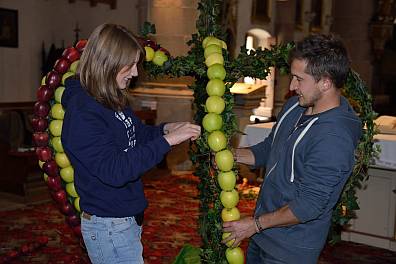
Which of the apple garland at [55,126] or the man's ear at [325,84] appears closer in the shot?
the man's ear at [325,84]

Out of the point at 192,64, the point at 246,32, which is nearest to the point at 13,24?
the point at 246,32

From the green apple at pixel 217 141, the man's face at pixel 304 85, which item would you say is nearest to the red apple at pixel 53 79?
the green apple at pixel 217 141

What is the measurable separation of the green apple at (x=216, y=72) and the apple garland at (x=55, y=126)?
0.90m

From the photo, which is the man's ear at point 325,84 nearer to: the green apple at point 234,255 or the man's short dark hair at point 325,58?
the man's short dark hair at point 325,58

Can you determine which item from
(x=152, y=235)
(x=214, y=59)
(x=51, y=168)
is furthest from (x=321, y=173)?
(x=152, y=235)

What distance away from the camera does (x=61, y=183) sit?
10.4ft

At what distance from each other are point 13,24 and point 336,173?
7135 mm

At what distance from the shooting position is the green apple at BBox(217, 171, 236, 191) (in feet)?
8.13

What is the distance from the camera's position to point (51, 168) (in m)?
3.20

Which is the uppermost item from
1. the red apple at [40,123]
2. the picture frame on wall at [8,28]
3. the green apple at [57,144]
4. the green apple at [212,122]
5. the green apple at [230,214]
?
the picture frame on wall at [8,28]

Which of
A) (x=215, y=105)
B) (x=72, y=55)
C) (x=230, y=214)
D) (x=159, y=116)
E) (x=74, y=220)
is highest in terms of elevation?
(x=72, y=55)

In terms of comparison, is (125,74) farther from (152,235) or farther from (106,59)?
(152,235)

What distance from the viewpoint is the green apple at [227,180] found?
8.13 ft

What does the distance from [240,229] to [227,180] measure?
0.24 m
